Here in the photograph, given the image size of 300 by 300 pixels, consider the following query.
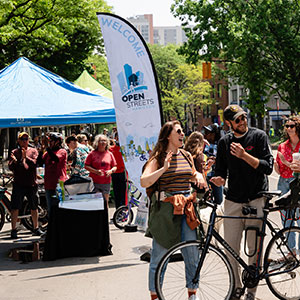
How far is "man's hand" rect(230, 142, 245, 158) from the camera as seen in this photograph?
16.7 feet

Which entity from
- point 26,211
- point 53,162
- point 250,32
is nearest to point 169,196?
point 53,162

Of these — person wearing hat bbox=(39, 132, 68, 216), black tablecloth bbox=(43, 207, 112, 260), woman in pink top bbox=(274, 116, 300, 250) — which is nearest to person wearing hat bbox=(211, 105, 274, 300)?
woman in pink top bbox=(274, 116, 300, 250)

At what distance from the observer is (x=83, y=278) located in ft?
23.1

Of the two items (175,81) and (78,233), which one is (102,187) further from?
(175,81)

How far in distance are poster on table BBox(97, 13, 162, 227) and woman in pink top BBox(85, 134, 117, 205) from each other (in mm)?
1941

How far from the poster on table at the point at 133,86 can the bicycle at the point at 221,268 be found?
10.7ft

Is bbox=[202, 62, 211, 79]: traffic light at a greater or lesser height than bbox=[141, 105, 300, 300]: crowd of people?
greater

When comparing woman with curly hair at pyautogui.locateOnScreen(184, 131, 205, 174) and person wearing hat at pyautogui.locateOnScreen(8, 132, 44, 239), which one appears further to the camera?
person wearing hat at pyautogui.locateOnScreen(8, 132, 44, 239)

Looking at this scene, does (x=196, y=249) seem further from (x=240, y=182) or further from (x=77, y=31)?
(x=77, y=31)

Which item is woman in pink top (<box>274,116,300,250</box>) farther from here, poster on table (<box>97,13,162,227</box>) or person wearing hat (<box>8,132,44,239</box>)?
person wearing hat (<box>8,132,44,239</box>)

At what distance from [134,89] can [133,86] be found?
47mm

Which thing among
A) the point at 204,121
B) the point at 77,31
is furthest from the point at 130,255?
the point at 204,121

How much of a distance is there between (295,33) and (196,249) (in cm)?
3154

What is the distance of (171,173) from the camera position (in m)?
5.18
